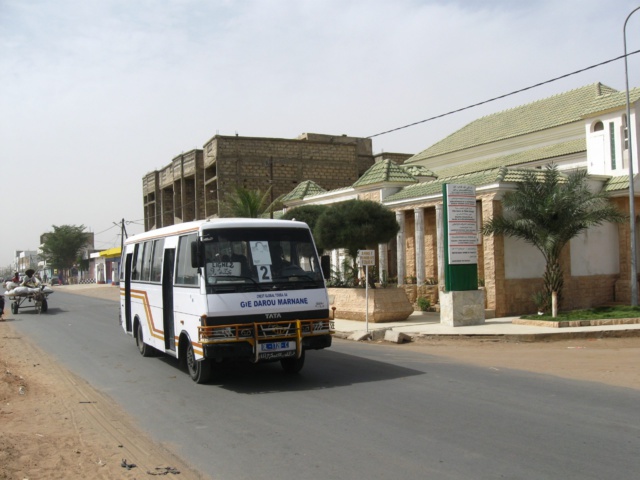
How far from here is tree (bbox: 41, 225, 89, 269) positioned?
296 ft

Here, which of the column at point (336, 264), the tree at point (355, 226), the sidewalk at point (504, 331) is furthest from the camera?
the column at point (336, 264)

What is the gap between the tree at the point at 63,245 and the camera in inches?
3556

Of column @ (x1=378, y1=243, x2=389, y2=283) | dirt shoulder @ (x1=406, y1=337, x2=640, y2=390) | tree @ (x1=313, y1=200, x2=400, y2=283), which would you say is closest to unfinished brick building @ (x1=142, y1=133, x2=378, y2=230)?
column @ (x1=378, y1=243, x2=389, y2=283)

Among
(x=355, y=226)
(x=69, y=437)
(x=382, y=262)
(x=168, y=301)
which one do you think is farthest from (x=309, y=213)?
(x=69, y=437)

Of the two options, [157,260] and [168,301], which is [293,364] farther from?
[157,260]

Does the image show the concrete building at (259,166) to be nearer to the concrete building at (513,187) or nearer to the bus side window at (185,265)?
the concrete building at (513,187)

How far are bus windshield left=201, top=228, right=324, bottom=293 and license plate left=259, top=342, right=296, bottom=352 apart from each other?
2.98 ft

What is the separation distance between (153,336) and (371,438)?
7.18 metres

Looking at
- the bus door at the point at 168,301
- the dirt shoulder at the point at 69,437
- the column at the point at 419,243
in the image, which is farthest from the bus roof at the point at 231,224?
the column at the point at 419,243

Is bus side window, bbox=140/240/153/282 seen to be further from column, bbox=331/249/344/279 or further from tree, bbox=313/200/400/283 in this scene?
column, bbox=331/249/344/279

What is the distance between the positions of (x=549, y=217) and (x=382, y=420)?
1309cm

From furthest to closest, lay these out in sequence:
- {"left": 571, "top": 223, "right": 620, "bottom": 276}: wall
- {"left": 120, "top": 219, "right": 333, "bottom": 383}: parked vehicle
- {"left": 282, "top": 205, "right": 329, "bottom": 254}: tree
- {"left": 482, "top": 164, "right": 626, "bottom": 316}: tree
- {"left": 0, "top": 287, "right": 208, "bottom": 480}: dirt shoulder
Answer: {"left": 282, "top": 205, "right": 329, "bottom": 254}: tree → {"left": 571, "top": 223, "right": 620, "bottom": 276}: wall → {"left": 482, "top": 164, "right": 626, "bottom": 316}: tree → {"left": 120, "top": 219, "right": 333, "bottom": 383}: parked vehicle → {"left": 0, "top": 287, "right": 208, "bottom": 480}: dirt shoulder

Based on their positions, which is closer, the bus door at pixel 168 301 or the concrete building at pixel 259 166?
the bus door at pixel 168 301

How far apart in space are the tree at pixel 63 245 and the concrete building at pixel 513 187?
224 ft
